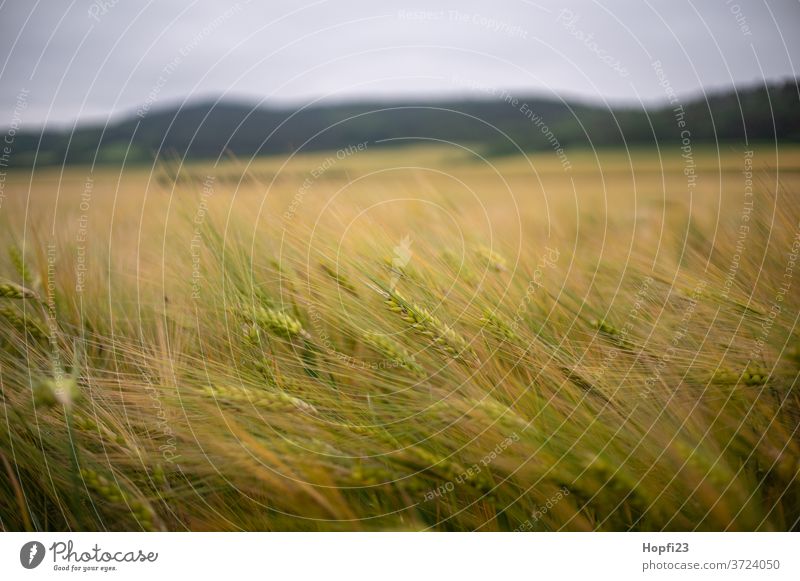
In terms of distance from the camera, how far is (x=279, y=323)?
2.96 ft

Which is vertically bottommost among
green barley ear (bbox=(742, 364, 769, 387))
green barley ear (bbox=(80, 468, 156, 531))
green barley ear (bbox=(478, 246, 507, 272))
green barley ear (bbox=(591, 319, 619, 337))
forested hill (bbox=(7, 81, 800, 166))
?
green barley ear (bbox=(80, 468, 156, 531))

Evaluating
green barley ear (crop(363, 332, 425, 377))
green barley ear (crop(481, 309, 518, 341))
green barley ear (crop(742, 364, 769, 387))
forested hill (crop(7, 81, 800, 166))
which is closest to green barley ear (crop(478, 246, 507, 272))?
green barley ear (crop(481, 309, 518, 341))

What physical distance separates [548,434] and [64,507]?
1.01m

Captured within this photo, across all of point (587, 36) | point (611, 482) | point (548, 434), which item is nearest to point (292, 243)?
point (548, 434)

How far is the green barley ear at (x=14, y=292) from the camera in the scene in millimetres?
966

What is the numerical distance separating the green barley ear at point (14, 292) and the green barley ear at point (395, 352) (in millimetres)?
792

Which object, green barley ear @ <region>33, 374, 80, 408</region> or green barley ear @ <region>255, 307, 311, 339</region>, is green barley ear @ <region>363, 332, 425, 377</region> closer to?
green barley ear @ <region>255, 307, 311, 339</region>

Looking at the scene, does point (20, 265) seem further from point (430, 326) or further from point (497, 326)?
point (497, 326)

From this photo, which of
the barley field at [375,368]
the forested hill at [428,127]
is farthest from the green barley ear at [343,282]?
the forested hill at [428,127]

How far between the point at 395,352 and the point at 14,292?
871 millimetres

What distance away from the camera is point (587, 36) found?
1.24 metres

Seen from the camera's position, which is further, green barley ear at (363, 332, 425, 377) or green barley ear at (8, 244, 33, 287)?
green barley ear at (8, 244, 33, 287)

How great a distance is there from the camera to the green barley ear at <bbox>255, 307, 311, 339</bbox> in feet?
2.96

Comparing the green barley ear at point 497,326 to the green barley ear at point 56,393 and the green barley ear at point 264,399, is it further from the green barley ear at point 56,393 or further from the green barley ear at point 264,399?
the green barley ear at point 56,393
